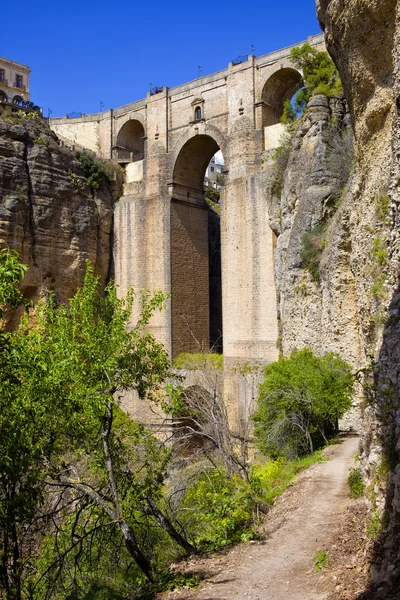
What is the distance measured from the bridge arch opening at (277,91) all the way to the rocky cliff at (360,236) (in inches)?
135

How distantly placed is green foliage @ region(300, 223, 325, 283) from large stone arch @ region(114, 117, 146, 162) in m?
12.7

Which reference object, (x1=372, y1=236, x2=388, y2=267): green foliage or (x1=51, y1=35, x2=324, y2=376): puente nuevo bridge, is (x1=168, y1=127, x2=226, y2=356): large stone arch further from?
(x1=372, y1=236, x2=388, y2=267): green foliage

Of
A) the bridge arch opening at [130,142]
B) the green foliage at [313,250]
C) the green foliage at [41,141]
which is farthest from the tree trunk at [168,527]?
the bridge arch opening at [130,142]

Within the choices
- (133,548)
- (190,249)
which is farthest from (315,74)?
(133,548)

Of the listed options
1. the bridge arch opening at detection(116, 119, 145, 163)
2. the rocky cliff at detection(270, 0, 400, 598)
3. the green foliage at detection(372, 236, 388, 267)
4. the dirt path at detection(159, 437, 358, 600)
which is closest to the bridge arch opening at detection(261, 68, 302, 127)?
the rocky cliff at detection(270, 0, 400, 598)

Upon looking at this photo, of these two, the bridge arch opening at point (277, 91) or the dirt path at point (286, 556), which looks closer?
the dirt path at point (286, 556)

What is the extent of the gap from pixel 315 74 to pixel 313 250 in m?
5.87

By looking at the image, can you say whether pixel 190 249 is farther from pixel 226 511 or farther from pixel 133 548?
pixel 133 548

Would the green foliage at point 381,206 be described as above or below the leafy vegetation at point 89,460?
above

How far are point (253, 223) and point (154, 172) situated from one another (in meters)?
5.88

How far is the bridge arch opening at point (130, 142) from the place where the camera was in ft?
83.7

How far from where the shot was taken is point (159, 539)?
858cm

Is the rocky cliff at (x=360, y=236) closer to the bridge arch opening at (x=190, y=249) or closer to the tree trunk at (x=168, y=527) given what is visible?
the tree trunk at (x=168, y=527)

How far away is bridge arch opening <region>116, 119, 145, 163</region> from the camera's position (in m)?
25.5
